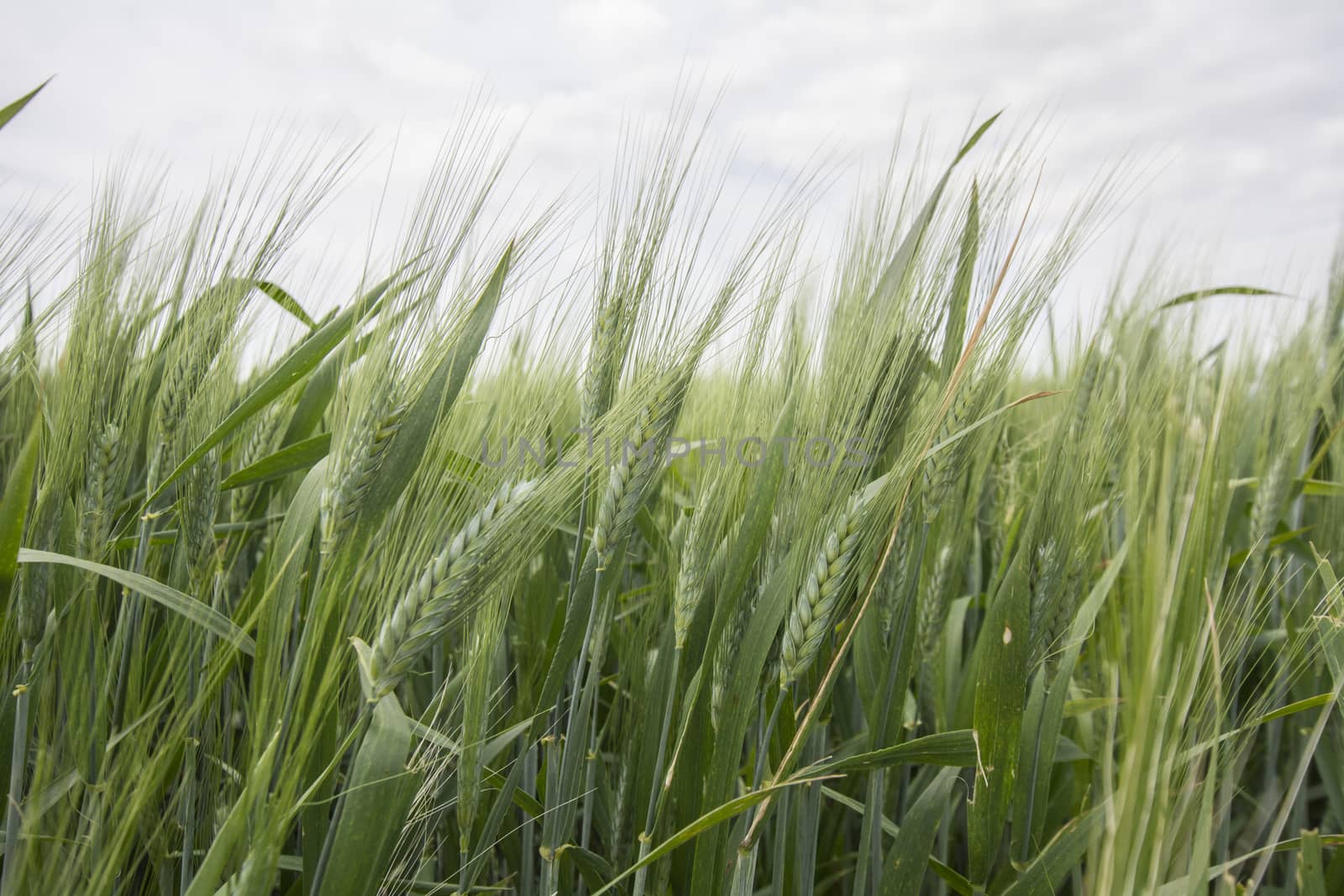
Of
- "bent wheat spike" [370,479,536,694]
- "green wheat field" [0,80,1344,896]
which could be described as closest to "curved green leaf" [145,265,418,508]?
"green wheat field" [0,80,1344,896]

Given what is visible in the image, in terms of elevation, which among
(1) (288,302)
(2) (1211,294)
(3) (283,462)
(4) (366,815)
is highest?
(2) (1211,294)

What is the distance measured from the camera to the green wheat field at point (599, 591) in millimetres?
563

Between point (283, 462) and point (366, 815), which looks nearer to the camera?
point (366, 815)

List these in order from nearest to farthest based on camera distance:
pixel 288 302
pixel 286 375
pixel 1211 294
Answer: pixel 286 375 < pixel 288 302 < pixel 1211 294

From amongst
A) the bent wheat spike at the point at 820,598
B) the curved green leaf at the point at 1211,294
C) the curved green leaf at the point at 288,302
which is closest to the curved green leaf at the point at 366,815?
the bent wheat spike at the point at 820,598

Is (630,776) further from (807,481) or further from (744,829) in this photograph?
(807,481)

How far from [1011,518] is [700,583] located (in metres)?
0.77

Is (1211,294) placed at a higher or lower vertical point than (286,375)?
higher

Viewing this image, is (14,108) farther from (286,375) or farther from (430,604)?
(430,604)

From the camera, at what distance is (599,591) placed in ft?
2.50

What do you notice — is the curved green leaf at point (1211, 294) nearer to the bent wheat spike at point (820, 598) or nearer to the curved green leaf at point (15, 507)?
the bent wheat spike at point (820, 598)

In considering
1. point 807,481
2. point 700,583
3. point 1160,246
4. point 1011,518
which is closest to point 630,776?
point 700,583

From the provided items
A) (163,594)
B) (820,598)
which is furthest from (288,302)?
(820,598)

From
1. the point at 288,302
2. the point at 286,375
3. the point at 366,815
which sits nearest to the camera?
the point at 366,815
